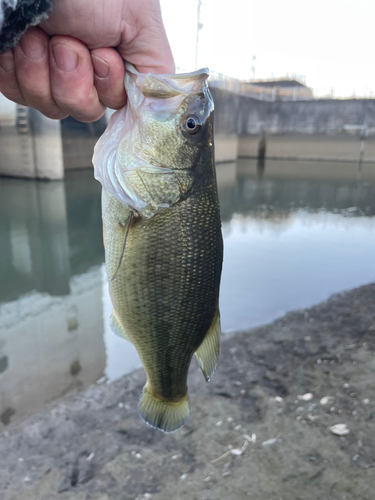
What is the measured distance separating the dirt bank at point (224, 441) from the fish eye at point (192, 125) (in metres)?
2.07

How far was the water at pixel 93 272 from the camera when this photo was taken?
3.66 meters

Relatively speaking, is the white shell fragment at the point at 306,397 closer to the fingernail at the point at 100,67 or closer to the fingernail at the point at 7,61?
the fingernail at the point at 100,67

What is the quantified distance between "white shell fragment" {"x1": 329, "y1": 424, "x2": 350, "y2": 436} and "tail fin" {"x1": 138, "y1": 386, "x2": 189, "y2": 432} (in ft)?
4.69

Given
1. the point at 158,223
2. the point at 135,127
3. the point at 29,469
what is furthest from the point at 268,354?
the point at 135,127

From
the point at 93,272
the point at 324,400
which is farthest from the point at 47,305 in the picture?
the point at 324,400

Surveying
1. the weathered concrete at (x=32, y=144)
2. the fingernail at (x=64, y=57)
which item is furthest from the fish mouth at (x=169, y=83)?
the weathered concrete at (x=32, y=144)

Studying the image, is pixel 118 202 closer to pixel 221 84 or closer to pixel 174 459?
pixel 174 459

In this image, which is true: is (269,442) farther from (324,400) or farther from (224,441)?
(324,400)

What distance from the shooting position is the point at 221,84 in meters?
23.8

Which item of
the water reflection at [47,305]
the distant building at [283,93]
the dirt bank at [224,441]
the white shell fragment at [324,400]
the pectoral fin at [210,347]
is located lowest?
the water reflection at [47,305]

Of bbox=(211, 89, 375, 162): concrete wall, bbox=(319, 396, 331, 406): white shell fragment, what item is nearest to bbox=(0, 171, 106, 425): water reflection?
bbox=(319, 396, 331, 406): white shell fragment

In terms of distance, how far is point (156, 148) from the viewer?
4.72 feet

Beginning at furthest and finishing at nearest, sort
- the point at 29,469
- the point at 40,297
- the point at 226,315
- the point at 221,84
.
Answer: the point at 221,84 → the point at 40,297 → the point at 226,315 → the point at 29,469

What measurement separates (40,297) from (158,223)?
14.5 feet
